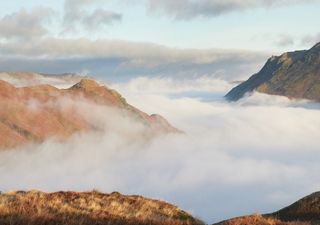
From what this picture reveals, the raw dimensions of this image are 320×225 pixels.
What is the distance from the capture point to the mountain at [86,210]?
1552 centimetres

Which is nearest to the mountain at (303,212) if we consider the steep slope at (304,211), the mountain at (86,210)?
the steep slope at (304,211)

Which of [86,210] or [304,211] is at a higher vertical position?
[86,210]

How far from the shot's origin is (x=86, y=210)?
75.5 feet

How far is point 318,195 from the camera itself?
88.3 feet

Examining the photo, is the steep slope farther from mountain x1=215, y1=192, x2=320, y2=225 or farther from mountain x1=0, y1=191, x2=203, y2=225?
mountain x1=0, y1=191, x2=203, y2=225

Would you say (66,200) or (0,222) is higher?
(66,200)

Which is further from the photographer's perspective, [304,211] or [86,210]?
[304,211]

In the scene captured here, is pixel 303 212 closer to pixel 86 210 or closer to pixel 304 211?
pixel 304 211

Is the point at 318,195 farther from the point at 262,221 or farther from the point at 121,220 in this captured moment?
the point at 121,220

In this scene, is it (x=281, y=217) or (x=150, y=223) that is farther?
(x=281, y=217)

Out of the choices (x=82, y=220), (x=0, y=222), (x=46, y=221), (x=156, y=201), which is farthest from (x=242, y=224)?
(x=156, y=201)

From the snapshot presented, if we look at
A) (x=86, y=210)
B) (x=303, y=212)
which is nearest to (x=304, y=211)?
(x=303, y=212)

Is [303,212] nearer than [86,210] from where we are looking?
No

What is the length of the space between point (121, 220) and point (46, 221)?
3.62 metres
